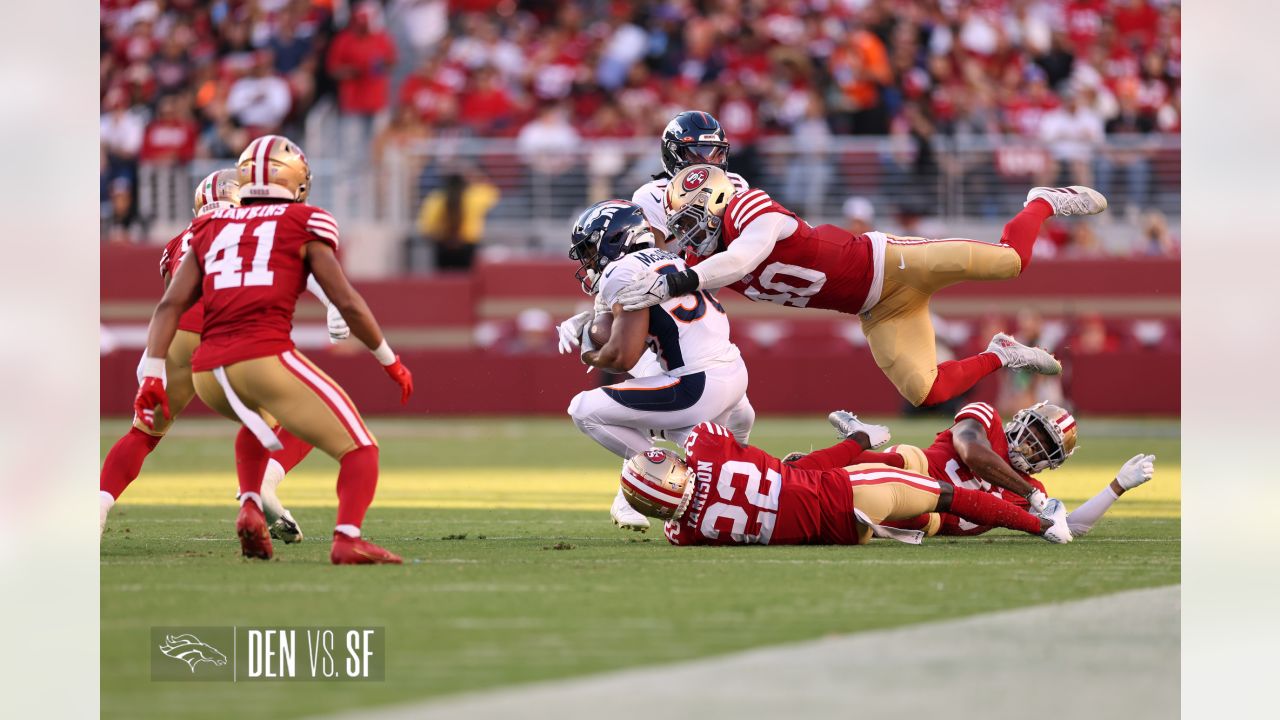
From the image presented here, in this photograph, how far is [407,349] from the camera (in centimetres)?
2012

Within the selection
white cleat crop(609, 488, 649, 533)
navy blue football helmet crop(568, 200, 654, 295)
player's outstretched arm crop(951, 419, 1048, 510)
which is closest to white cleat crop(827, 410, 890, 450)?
player's outstretched arm crop(951, 419, 1048, 510)

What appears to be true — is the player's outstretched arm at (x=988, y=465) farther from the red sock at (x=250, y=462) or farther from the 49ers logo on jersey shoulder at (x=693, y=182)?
the red sock at (x=250, y=462)

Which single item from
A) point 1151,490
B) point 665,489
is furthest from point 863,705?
point 1151,490

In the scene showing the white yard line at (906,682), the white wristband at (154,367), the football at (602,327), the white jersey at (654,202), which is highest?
the white jersey at (654,202)

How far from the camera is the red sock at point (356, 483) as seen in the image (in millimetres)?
6686

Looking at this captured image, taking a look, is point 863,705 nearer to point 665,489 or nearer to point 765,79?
point 665,489

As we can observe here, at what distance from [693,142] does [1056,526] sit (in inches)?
113

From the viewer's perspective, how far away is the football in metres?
8.23

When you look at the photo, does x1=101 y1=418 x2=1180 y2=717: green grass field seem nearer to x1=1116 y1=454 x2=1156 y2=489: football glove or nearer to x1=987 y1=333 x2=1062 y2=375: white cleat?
x1=1116 y1=454 x2=1156 y2=489: football glove

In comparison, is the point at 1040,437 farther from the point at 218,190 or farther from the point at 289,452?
the point at 218,190

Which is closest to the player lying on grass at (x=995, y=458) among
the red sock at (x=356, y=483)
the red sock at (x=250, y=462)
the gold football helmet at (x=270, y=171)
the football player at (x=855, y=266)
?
the football player at (x=855, y=266)

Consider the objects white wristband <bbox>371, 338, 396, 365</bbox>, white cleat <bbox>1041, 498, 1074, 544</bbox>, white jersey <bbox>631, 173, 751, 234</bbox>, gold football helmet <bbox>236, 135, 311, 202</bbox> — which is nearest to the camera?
white wristband <bbox>371, 338, 396, 365</bbox>

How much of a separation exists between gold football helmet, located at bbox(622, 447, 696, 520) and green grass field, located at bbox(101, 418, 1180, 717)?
0.23 m
